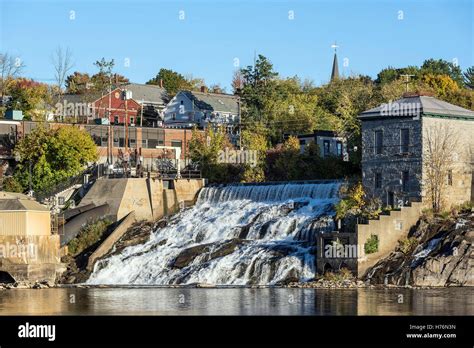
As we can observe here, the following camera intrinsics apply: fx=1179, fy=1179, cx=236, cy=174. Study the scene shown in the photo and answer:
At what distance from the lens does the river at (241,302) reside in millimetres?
53875

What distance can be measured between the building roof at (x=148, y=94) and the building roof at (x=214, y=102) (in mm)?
7525

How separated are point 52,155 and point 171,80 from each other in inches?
2432

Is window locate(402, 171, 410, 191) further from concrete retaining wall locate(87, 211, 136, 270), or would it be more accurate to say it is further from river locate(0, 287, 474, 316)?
concrete retaining wall locate(87, 211, 136, 270)

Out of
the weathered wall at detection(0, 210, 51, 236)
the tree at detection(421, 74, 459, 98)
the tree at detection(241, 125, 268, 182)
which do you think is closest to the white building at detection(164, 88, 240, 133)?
the tree at detection(241, 125, 268, 182)

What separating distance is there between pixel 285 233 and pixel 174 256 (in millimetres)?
7385

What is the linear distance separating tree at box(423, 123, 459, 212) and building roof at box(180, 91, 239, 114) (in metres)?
60.9

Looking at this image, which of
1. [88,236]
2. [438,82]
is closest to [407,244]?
[88,236]

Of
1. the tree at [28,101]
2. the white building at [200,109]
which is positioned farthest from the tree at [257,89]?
the tree at [28,101]

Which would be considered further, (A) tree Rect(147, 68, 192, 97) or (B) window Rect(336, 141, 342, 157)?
(A) tree Rect(147, 68, 192, 97)

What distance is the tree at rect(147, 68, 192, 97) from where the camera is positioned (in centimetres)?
15638

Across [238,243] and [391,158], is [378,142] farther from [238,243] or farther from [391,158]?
[238,243]

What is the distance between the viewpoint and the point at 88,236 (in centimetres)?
8388

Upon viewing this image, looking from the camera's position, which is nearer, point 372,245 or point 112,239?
point 372,245
